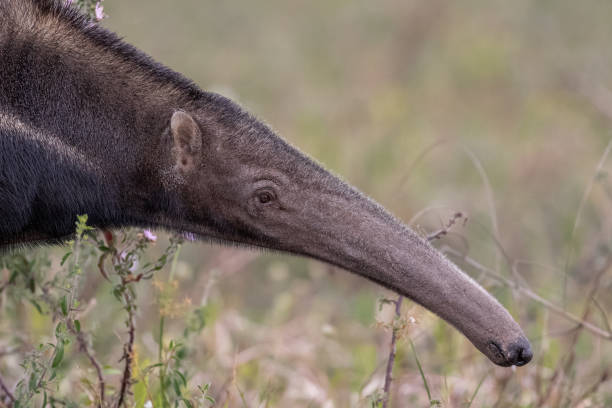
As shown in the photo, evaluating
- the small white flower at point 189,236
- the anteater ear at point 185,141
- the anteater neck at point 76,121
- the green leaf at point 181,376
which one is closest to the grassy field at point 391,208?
the green leaf at point 181,376

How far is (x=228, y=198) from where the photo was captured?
3764 millimetres

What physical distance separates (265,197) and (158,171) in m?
0.49

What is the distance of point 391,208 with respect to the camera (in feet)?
17.7

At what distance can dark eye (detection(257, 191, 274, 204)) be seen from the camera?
372 cm

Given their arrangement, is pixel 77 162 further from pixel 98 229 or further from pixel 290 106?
pixel 290 106

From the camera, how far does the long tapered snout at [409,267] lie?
3.37m

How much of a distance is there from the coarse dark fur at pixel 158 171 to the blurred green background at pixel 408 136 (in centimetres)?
174

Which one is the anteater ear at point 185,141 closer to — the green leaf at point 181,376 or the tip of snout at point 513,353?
the green leaf at point 181,376

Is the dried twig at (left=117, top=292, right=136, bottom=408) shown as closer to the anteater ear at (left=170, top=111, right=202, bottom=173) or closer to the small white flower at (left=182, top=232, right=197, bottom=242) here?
the small white flower at (left=182, top=232, right=197, bottom=242)

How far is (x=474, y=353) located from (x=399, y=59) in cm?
1171

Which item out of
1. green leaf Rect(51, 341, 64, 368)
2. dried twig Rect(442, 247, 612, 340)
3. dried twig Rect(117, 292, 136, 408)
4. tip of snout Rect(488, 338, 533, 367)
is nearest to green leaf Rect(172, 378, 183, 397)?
dried twig Rect(117, 292, 136, 408)

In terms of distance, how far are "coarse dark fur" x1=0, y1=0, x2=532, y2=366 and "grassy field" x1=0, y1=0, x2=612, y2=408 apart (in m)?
0.37

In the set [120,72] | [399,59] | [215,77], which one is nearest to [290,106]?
[215,77]

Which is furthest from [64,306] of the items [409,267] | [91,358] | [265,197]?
[409,267]
